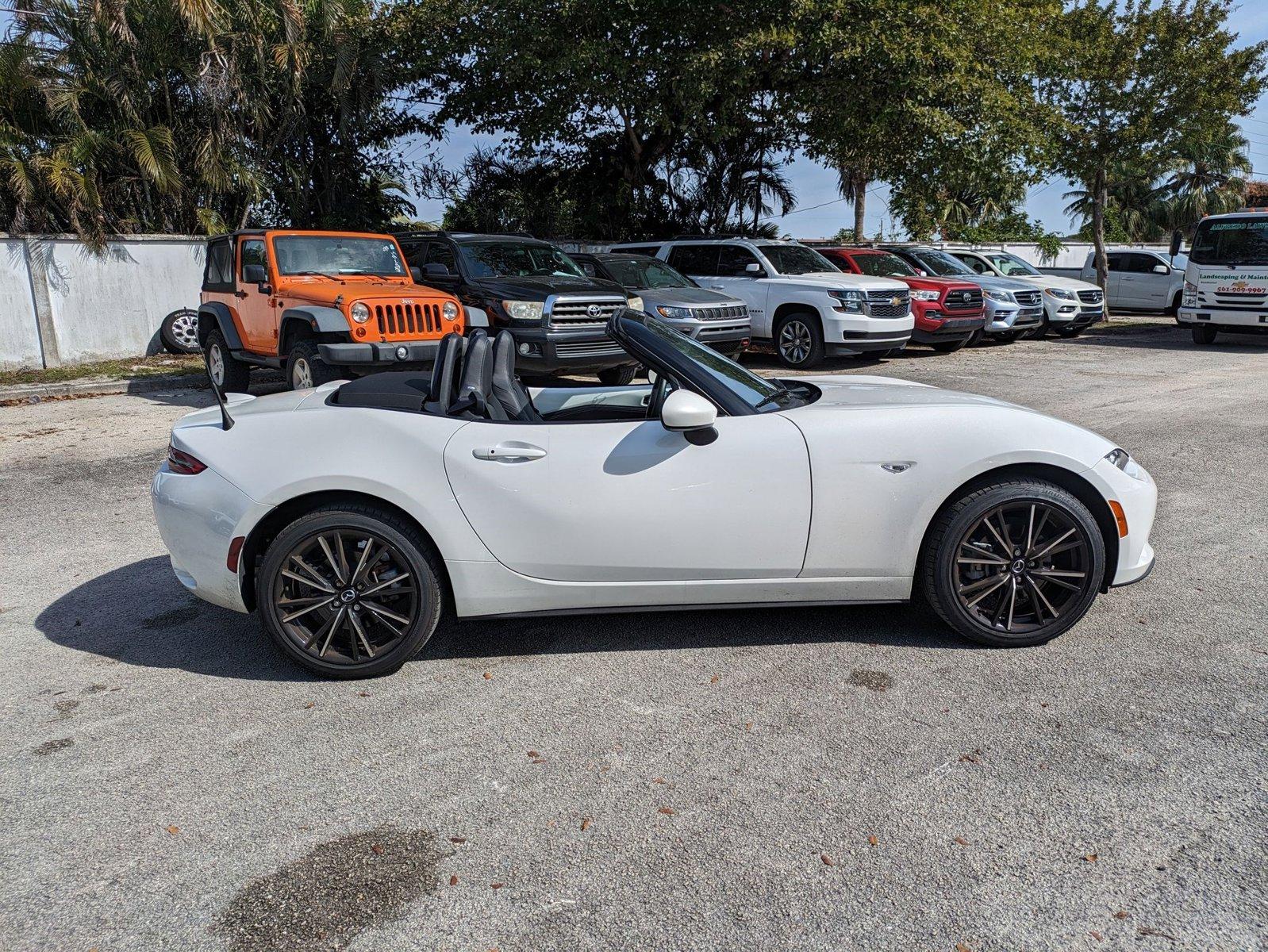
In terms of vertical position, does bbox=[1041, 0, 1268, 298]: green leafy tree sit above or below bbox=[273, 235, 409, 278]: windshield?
above

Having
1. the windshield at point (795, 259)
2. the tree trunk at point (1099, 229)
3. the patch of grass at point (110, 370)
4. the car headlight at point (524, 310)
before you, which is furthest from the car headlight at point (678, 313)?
the tree trunk at point (1099, 229)

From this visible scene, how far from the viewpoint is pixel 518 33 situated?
58.3 feet

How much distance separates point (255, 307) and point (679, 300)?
5272mm

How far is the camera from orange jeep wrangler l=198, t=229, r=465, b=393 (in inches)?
378

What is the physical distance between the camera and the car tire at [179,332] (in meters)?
15.5

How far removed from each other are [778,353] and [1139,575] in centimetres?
1069

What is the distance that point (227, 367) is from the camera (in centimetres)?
1168

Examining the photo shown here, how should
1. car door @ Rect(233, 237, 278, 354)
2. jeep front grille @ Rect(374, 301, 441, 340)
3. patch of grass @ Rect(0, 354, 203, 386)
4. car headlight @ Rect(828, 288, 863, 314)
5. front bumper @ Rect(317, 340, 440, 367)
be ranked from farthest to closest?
car headlight @ Rect(828, 288, 863, 314) → patch of grass @ Rect(0, 354, 203, 386) → car door @ Rect(233, 237, 278, 354) → jeep front grille @ Rect(374, 301, 441, 340) → front bumper @ Rect(317, 340, 440, 367)

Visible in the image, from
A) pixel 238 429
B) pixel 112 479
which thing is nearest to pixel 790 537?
pixel 238 429

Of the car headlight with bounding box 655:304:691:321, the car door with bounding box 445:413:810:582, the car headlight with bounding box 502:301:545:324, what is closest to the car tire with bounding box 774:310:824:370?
the car headlight with bounding box 655:304:691:321

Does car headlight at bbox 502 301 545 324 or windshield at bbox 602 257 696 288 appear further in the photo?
windshield at bbox 602 257 696 288

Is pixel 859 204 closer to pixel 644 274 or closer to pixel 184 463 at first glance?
pixel 644 274

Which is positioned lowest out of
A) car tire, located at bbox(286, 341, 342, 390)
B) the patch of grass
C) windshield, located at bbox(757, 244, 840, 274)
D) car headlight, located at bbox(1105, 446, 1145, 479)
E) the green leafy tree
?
car headlight, located at bbox(1105, 446, 1145, 479)

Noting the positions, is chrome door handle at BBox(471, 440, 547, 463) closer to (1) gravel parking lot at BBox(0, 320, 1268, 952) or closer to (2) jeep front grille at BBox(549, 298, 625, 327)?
(1) gravel parking lot at BBox(0, 320, 1268, 952)
